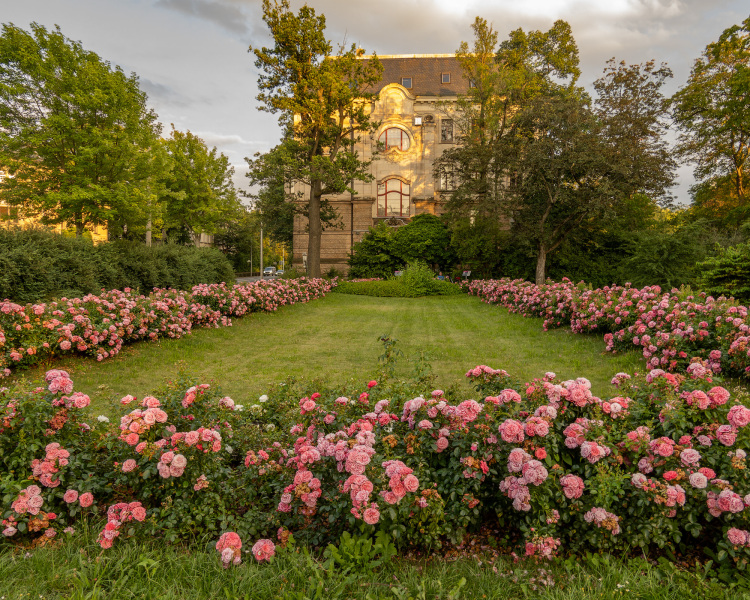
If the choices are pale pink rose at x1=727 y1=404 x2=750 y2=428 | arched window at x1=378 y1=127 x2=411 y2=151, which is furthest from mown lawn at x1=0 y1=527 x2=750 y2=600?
arched window at x1=378 y1=127 x2=411 y2=151

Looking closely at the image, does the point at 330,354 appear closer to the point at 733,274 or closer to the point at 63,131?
the point at 733,274

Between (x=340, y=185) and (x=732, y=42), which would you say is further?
(x=732, y=42)

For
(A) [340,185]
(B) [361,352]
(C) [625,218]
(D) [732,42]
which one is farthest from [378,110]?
(B) [361,352]

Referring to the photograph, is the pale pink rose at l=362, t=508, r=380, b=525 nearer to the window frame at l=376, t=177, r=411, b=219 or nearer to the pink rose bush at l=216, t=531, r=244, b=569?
the pink rose bush at l=216, t=531, r=244, b=569

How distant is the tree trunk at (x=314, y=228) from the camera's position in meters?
20.6

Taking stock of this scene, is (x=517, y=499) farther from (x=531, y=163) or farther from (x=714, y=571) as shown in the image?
(x=531, y=163)

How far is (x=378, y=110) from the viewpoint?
33.1 metres

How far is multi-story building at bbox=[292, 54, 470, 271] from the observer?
1303 inches

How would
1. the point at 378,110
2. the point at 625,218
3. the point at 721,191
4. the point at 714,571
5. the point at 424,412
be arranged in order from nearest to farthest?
the point at 714,571 → the point at 424,412 → the point at 625,218 → the point at 721,191 → the point at 378,110

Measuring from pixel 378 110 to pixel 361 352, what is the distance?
29.5m

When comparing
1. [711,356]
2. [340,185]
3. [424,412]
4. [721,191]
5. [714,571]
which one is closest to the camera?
[714,571]

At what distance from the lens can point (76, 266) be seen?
1030cm

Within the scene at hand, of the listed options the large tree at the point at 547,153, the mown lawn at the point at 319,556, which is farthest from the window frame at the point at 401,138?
the mown lawn at the point at 319,556

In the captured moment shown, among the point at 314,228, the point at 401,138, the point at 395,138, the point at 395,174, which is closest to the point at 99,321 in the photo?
the point at 314,228
